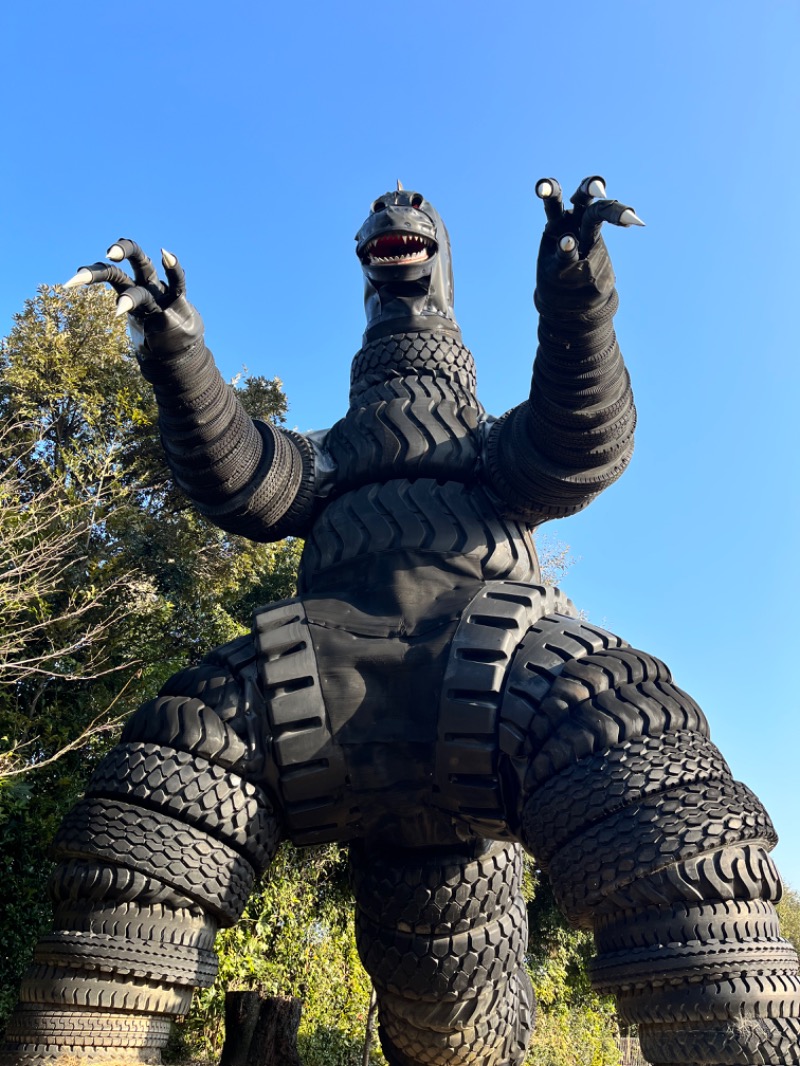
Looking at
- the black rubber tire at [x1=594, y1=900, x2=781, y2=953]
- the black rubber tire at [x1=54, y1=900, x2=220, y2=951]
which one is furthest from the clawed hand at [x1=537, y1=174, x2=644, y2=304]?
the black rubber tire at [x1=54, y1=900, x2=220, y2=951]

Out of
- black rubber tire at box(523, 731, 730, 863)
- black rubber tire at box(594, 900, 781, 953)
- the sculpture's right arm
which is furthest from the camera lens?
the sculpture's right arm

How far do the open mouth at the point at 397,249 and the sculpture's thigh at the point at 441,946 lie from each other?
2346mm

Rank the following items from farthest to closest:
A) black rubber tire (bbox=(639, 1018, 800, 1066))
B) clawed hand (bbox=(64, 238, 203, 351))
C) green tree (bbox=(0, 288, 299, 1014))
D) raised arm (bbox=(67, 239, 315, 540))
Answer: green tree (bbox=(0, 288, 299, 1014)), raised arm (bbox=(67, 239, 315, 540)), clawed hand (bbox=(64, 238, 203, 351)), black rubber tire (bbox=(639, 1018, 800, 1066))

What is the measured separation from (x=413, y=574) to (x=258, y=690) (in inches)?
26.3

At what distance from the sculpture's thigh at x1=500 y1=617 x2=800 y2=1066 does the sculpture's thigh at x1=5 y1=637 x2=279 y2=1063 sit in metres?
0.89

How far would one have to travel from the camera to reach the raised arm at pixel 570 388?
2.63 meters

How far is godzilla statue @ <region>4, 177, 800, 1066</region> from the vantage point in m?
2.32

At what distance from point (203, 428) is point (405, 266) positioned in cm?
114

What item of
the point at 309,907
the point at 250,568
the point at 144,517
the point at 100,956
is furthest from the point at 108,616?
the point at 100,956

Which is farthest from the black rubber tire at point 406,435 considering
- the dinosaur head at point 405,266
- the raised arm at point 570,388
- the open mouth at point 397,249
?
the open mouth at point 397,249

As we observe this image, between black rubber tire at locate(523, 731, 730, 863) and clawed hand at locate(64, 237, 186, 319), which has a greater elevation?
clawed hand at locate(64, 237, 186, 319)

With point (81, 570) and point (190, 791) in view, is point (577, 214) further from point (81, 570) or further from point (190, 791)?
point (81, 570)

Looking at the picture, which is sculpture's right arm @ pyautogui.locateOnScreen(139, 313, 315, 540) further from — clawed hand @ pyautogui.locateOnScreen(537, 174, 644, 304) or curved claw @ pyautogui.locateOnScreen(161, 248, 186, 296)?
clawed hand @ pyautogui.locateOnScreen(537, 174, 644, 304)

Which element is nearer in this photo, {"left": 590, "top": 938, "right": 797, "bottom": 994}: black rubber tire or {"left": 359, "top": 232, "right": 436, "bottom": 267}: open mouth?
{"left": 590, "top": 938, "right": 797, "bottom": 994}: black rubber tire
